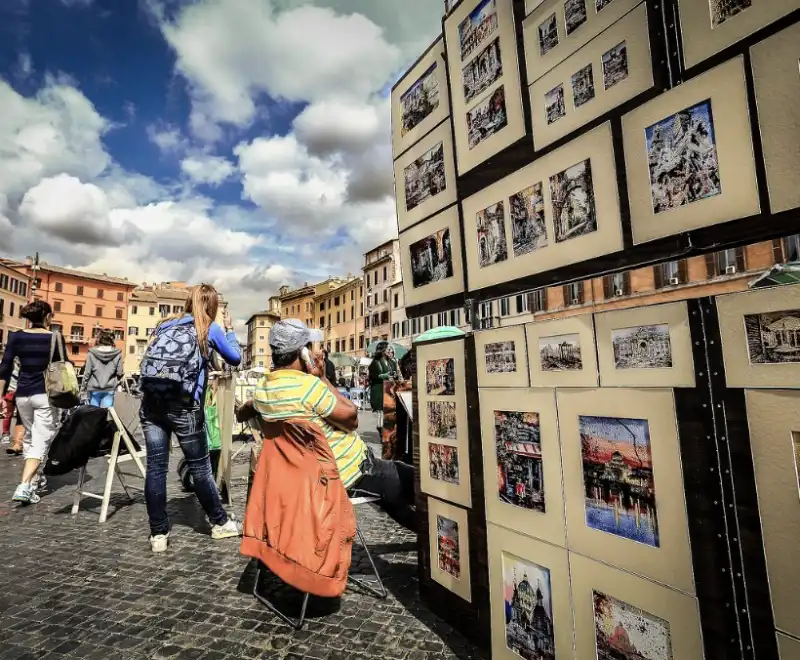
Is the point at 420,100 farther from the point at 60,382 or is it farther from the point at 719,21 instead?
the point at 60,382

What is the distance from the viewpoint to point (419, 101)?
8.18 ft

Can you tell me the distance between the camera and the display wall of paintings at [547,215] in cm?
146

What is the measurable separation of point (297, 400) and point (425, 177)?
132 centimetres

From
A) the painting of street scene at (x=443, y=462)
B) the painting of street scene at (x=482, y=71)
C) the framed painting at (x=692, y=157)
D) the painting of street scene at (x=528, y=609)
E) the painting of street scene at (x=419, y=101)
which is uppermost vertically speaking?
the painting of street scene at (x=419, y=101)

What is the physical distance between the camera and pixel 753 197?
3.62 ft

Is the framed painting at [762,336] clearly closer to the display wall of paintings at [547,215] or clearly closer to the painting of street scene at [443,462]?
the display wall of paintings at [547,215]

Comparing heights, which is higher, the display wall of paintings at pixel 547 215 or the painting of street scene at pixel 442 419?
the display wall of paintings at pixel 547 215

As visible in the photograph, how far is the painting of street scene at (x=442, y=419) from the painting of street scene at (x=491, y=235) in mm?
663

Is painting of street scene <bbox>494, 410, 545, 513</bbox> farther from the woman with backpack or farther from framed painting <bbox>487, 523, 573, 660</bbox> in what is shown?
the woman with backpack

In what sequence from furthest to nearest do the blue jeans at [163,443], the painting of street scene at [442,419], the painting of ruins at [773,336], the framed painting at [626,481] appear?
the blue jeans at [163,443], the painting of street scene at [442,419], the framed painting at [626,481], the painting of ruins at [773,336]

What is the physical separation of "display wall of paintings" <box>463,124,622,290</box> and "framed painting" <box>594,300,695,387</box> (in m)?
0.24

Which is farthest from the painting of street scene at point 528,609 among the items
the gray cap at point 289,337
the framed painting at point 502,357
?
the gray cap at point 289,337

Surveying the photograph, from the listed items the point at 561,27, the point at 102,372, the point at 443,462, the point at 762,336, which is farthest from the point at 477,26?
the point at 102,372

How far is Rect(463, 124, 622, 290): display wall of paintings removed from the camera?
146cm
